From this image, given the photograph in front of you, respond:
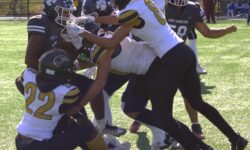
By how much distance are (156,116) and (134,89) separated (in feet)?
1.12

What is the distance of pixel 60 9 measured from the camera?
4.21 meters

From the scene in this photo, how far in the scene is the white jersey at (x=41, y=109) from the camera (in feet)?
12.1

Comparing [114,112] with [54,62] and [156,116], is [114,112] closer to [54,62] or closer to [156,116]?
[156,116]

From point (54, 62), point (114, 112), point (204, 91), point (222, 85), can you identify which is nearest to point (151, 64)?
point (54, 62)

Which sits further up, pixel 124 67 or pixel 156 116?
pixel 124 67

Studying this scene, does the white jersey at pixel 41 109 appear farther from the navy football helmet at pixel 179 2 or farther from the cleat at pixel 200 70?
the cleat at pixel 200 70

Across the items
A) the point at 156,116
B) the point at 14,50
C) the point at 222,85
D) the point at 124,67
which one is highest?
the point at 124,67

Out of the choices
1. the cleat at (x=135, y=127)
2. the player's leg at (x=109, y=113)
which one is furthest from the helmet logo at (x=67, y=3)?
the cleat at (x=135, y=127)

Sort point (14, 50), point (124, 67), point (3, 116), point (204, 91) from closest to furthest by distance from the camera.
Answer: point (124, 67), point (3, 116), point (204, 91), point (14, 50)

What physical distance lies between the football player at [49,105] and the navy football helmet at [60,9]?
0.52 m

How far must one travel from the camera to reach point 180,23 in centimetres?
509

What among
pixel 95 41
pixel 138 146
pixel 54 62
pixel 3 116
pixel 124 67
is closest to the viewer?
pixel 54 62

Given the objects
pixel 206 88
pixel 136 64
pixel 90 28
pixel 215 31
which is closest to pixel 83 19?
pixel 90 28

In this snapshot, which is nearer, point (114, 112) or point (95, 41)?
point (95, 41)
